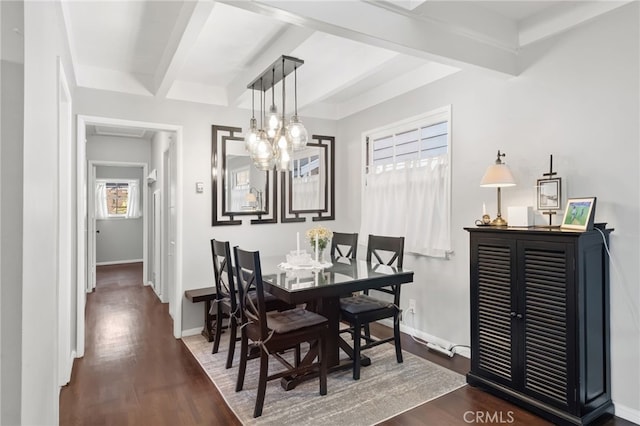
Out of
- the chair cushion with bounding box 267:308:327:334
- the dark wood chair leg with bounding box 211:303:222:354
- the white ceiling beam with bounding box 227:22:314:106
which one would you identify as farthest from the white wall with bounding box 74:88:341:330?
the chair cushion with bounding box 267:308:327:334

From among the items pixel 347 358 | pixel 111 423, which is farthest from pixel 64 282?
pixel 347 358

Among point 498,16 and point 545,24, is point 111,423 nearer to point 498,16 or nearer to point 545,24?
point 498,16

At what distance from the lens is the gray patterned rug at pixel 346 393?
2.34 metres

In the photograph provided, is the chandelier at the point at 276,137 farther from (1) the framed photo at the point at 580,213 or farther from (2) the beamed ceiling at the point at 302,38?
(1) the framed photo at the point at 580,213

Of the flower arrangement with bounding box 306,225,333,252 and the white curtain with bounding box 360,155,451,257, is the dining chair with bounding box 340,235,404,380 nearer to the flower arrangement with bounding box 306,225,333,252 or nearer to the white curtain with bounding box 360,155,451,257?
the white curtain with bounding box 360,155,451,257

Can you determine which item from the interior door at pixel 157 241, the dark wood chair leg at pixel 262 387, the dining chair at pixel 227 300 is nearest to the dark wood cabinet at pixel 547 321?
the dark wood chair leg at pixel 262 387

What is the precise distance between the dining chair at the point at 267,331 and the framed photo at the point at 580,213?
5.66ft

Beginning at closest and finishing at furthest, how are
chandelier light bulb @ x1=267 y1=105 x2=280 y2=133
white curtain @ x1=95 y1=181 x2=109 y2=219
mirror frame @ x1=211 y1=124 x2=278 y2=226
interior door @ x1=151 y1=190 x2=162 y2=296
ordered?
chandelier light bulb @ x1=267 y1=105 x2=280 y2=133 < mirror frame @ x1=211 y1=124 x2=278 y2=226 < interior door @ x1=151 y1=190 x2=162 y2=296 < white curtain @ x1=95 y1=181 x2=109 y2=219

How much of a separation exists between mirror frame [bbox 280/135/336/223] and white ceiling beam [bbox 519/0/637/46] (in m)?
2.54

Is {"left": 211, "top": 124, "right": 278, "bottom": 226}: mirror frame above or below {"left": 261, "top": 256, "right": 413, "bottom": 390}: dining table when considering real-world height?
above

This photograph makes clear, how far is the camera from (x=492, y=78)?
3.00 meters

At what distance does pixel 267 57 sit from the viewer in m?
3.13

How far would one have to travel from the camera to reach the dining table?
2.47 meters

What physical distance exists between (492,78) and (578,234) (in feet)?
4.95
